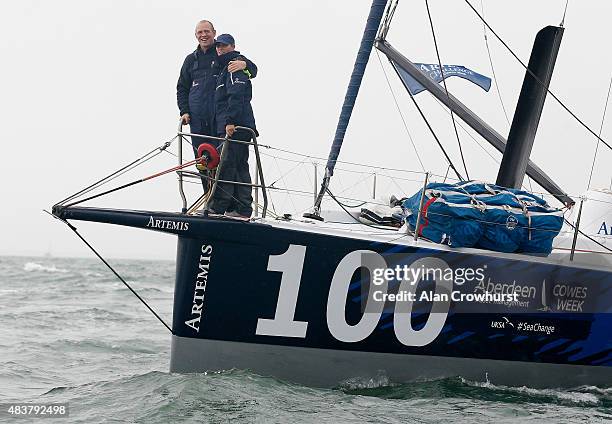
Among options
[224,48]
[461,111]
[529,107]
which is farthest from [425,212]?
[461,111]

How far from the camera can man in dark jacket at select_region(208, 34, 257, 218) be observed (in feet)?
21.8

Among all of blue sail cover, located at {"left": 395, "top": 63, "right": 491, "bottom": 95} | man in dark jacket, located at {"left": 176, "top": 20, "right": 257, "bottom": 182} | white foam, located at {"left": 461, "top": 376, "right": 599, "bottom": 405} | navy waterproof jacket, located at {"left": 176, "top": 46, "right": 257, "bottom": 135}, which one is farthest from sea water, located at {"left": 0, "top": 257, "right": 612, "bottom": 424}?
blue sail cover, located at {"left": 395, "top": 63, "right": 491, "bottom": 95}

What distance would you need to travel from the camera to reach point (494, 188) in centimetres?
707

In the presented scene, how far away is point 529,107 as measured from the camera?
7.79 metres

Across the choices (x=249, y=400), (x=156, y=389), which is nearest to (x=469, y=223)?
(x=249, y=400)

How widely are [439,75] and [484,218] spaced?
279 centimetres

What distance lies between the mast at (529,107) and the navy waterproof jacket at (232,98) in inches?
88.0

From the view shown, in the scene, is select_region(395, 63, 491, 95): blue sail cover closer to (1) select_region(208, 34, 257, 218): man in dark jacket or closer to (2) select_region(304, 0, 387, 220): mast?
(2) select_region(304, 0, 387, 220): mast

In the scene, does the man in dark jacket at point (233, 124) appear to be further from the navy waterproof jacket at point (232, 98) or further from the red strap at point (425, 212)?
the red strap at point (425, 212)

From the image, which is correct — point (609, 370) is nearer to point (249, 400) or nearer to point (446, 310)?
point (446, 310)

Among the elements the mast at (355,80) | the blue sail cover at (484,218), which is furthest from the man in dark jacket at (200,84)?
the blue sail cover at (484,218)

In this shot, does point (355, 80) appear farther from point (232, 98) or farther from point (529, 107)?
point (232, 98)

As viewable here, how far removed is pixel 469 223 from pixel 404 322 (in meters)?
0.85

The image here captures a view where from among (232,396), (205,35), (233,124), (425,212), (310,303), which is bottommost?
(232,396)
